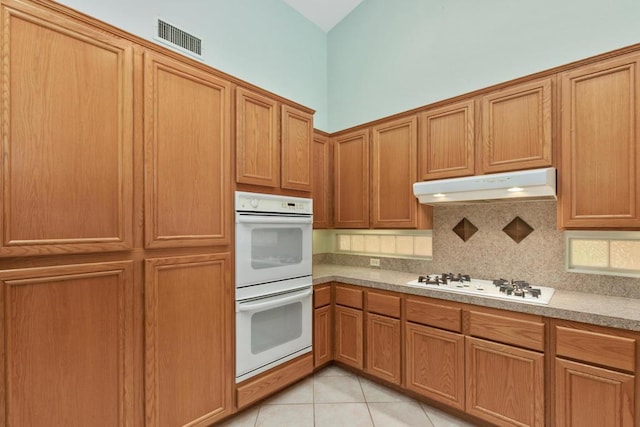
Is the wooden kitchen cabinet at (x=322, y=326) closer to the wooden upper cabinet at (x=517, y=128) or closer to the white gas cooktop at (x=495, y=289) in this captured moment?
the white gas cooktop at (x=495, y=289)

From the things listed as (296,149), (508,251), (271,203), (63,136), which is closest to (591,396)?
(508,251)

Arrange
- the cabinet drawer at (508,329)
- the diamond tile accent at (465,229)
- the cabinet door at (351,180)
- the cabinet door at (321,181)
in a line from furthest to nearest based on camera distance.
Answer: the cabinet door at (321,181) → the cabinet door at (351,180) → the diamond tile accent at (465,229) → the cabinet drawer at (508,329)

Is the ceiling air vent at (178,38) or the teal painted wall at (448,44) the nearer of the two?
the teal painted wall at (448,44)

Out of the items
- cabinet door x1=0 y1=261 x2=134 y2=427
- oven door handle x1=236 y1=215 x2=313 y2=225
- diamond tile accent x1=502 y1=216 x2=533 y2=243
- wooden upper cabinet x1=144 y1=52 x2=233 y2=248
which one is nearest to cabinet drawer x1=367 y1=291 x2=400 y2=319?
oven door handle x1=236 y1=215 x2=313 y2=225

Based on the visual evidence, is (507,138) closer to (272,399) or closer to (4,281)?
(272,399)

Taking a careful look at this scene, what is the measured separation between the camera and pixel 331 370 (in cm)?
279

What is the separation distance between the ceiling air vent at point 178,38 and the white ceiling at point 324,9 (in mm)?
1277

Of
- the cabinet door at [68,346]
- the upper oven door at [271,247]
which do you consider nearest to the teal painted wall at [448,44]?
the upper oven door at [271,247]

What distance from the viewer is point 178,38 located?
2393 mm

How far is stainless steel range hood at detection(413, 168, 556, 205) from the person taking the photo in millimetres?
1860

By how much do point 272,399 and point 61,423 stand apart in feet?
4.38

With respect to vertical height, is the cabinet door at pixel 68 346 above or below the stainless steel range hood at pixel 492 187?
below

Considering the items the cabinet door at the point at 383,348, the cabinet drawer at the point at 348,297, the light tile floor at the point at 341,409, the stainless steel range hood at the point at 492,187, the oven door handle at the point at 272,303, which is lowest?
the light tile floor at the point at 341,409

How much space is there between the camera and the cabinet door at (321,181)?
3.02 m
